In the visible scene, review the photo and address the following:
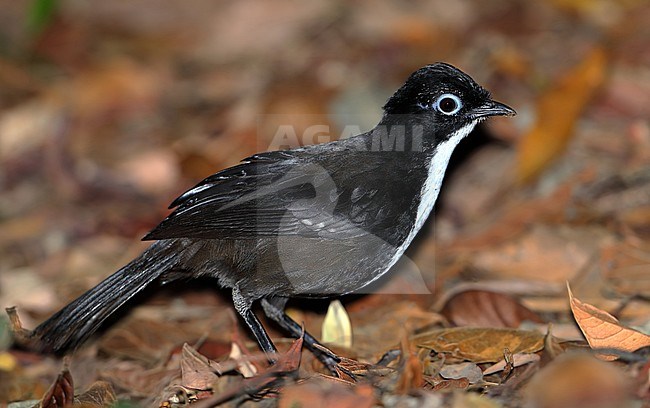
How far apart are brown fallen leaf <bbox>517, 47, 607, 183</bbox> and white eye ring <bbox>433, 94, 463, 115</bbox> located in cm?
172

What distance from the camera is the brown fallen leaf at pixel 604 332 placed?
3875mm

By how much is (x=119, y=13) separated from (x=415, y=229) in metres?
6.64

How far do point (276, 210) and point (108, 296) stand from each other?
1.02 m

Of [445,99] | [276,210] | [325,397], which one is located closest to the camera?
[325,397]

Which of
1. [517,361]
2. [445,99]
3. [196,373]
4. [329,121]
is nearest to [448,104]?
[445,99]

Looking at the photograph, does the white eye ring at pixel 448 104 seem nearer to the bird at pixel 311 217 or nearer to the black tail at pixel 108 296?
the bird at pixel 311 217

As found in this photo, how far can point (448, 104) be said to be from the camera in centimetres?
462

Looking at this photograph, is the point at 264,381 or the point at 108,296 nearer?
the point at 264,381

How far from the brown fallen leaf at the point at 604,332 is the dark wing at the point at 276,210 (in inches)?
45.0

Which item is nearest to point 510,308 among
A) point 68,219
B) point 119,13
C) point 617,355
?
point 617,355

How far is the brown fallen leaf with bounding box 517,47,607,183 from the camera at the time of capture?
616 centimetres

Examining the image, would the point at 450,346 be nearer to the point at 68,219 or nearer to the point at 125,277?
the point at 125,277

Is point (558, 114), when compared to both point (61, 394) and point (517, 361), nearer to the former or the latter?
point (517, 361)

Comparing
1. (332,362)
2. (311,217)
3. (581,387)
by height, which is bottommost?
(332,362)
